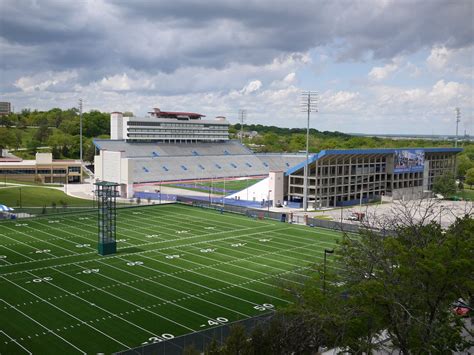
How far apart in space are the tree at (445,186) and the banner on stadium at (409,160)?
2949mm

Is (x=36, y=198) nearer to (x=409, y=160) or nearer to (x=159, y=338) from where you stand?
(x=159, y=338)

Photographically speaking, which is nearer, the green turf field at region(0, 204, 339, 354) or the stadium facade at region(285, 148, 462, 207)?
the green turf field at region(0, 204, 339, 354)

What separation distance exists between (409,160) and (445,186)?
20.3 feet

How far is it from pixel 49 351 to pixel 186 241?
18624 mm

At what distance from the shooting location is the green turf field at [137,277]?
65.3ft

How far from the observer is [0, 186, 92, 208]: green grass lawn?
56.2 meters

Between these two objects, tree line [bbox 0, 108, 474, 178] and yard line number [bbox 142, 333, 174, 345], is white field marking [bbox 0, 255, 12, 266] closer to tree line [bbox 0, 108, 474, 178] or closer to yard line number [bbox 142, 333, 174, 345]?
yard line number [bbox 142, 333, 174, 345]

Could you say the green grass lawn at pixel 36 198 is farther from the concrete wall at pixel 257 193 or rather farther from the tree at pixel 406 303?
the tree at pixel 406 303

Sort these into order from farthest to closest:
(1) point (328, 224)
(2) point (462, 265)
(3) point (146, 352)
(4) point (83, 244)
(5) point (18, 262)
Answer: (1) point (328, 224) < (4) point (83, 244) < (5) point (18, 262) < (3) point (146, 352) < (2) point (462, 265)

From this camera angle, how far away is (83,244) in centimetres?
3444

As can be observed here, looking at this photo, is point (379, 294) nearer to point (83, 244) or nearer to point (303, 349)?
point (303, 349)

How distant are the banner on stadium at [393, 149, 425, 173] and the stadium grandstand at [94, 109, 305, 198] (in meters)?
Answer: 28.8

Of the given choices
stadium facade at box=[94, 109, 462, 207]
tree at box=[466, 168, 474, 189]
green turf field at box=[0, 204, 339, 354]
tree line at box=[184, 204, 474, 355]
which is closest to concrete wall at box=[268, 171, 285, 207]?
stadium facade at box=[94, 109, 462, 207]

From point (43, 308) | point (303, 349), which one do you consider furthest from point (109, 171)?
point (303, 349)
